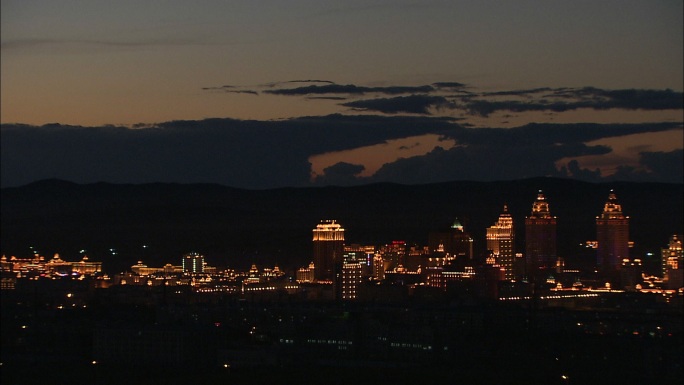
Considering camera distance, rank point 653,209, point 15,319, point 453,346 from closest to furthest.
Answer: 1. point 453,346
2. point 15,319
3. point 653,209

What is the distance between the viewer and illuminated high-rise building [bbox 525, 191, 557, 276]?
65.7m

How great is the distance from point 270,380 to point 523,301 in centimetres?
2379

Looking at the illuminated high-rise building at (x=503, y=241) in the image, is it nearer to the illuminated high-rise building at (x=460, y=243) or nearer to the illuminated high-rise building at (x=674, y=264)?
the illuminated high-rise building at (x=460, y=243)

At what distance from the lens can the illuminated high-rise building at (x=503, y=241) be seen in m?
63.1

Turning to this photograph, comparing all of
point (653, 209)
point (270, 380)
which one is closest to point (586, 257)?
point (653, 209)

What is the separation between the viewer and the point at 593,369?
102 ft

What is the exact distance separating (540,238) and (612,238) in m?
3.02

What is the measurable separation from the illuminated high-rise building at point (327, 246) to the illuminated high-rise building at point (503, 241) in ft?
18.3

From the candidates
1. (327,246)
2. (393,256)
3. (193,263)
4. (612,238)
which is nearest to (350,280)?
(327,246)

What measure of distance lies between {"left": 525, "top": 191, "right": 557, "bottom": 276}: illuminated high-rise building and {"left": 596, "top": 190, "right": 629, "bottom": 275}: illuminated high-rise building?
1.79 m

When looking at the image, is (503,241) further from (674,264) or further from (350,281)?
(350,281)

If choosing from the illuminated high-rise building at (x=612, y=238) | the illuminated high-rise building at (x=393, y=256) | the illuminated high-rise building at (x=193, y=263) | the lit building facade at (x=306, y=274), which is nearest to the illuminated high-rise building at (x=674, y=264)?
the illuminated high-rise building at (x=612, y=238)

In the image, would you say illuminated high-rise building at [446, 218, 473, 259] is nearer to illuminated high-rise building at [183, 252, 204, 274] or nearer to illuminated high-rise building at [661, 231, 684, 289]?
illuminated high-rise building at [661, 231, 684, 289]

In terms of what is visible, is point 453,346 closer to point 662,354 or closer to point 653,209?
point 662,354
